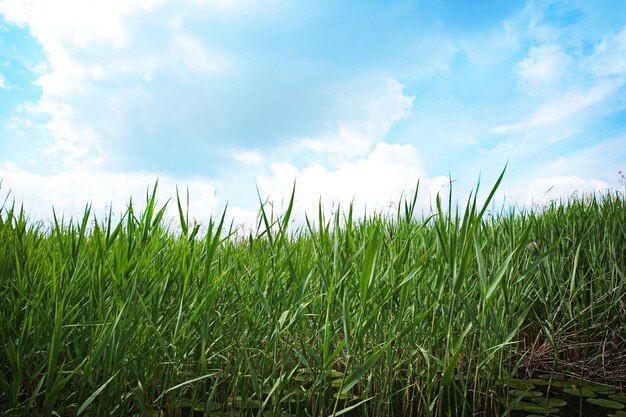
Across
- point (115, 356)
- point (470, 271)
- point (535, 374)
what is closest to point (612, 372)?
point (535, 374)

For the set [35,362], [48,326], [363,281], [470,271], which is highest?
[470,271]

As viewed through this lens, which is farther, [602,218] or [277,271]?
[602,218]

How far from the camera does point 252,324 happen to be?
187 cm

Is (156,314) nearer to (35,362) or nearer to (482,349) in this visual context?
(35,362)

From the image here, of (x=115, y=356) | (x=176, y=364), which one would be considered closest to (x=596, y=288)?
(x=176, y=364)

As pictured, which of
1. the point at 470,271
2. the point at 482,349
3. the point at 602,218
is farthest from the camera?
the point at 602,218

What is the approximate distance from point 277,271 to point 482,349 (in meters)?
0.89

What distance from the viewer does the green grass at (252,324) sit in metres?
A: 1.59

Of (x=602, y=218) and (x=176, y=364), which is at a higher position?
(x=602, y=218)

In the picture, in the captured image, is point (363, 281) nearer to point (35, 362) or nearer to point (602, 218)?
point (35, 362)

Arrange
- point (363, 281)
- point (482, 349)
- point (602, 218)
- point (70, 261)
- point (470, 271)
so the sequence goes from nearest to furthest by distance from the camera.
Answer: point (363, 281), point (482, 349), point (70, 261), point (470, 271), point (602, 218)

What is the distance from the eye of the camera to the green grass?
1.59 metres

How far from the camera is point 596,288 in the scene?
10.7 ft

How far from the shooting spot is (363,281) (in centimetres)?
145
